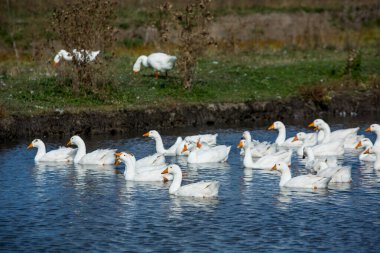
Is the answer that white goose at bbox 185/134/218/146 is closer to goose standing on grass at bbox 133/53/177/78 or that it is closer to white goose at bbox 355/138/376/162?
white goose at bbox 355/138/376/162

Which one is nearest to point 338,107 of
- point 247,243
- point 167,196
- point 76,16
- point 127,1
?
point 76,16

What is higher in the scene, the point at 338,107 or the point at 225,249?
the point at 338,107

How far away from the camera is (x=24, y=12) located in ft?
166

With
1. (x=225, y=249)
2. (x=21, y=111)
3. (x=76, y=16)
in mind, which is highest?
(x=76, y=16)

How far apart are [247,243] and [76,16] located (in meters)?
17.3

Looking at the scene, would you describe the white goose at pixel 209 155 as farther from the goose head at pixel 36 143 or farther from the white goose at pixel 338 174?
the goose head at pixel 36 143

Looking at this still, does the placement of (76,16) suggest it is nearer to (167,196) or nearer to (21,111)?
(21,111)

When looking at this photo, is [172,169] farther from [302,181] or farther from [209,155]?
[209,155]

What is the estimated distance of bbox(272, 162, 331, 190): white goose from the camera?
2141 cm

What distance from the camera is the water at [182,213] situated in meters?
16.8

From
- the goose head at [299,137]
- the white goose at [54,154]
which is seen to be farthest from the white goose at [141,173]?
the goose head at [299,137]

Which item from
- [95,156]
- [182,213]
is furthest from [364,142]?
[182,213]

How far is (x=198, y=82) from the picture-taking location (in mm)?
36031

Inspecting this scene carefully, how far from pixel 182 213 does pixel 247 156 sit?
5805mm
